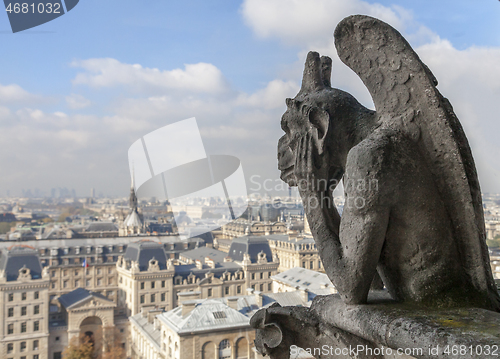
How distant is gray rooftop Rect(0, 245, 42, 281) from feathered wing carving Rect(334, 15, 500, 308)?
2823 centimetres

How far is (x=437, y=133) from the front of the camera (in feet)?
4.50

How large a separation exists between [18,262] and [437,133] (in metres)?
29.1

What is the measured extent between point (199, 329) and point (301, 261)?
11.9 m

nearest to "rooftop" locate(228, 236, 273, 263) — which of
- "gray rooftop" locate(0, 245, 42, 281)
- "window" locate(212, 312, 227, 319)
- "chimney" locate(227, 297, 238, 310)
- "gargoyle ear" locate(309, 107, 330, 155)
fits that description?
"chimney" locate(227, 297, 238, 310)

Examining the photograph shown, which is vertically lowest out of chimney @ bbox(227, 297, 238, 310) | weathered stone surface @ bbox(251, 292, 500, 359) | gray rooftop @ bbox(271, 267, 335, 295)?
chimney @ bbox(227, 297, 238, 310)

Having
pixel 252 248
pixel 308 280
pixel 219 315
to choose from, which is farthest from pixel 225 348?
pixel 252 248

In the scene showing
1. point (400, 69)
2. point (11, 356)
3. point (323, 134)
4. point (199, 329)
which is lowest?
point (11, 356)

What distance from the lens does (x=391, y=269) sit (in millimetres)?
1438

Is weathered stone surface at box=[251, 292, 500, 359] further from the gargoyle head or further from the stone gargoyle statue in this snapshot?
the gargoyle head

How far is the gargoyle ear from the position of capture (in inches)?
60.2

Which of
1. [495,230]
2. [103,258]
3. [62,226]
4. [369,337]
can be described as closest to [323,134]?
[369,337]

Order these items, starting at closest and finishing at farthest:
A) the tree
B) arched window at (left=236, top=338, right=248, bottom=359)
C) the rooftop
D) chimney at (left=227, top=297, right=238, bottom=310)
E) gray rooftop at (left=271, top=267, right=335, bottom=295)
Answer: arched window at (left=236, top=338, right=248, bottom=359)
chimney at (left=227, top=297, right=238, bottom=310)
gray rooftop at (left=271, top=267, right=335, bottom=295)
the tree
the rooftop

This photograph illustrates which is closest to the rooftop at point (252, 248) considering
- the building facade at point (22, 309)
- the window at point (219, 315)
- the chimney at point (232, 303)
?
the chimney at point (232, 303)

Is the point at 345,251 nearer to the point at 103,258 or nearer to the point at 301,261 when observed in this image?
the point at 301,261
